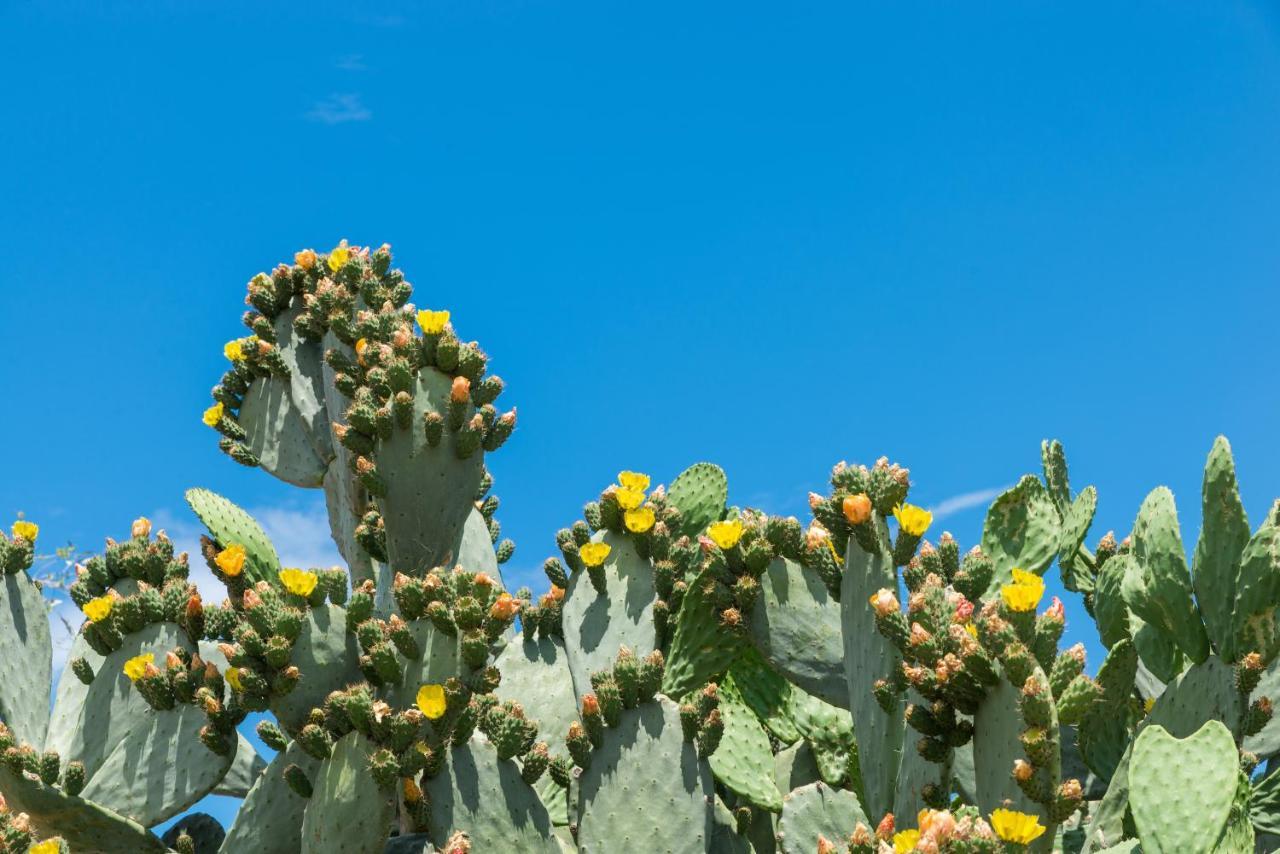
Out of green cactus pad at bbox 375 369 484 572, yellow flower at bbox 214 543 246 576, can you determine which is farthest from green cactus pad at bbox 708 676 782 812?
yellow flower at bbox 214 543 246 576

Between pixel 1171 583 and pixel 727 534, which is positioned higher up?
pixel 727 534

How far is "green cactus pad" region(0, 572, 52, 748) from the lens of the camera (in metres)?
4.75

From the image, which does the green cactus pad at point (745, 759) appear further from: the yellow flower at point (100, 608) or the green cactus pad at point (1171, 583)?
the yellow flower at point (100, 608)

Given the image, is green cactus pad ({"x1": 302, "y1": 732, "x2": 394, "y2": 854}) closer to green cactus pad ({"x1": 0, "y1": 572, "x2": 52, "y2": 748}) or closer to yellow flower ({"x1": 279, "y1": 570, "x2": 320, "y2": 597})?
yellow flower ({"x1": 279, "y1": 570, "x2": 320, "y2": 597})

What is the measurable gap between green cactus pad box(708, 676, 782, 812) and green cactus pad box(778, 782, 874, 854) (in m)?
0.05

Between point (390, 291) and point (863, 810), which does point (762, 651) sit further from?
point (390, 291)

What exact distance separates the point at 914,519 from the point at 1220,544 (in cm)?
77

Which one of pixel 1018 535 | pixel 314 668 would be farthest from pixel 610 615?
pixel 1018 535

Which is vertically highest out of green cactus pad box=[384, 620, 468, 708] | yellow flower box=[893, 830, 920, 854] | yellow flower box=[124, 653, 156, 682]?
yellow flower box=[124, 653, 156, 682]

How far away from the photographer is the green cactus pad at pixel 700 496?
448 cm

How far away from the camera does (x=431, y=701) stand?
3479 mm

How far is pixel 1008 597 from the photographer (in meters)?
2.93

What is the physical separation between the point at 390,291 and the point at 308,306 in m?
0.33

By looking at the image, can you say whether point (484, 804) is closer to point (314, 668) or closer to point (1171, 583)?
point (314, 668)
